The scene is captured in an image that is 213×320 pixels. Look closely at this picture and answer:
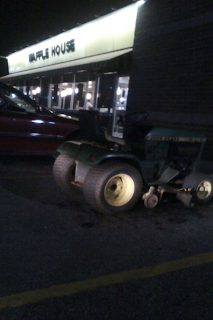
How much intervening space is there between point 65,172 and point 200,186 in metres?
2.13

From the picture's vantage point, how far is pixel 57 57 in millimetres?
17797

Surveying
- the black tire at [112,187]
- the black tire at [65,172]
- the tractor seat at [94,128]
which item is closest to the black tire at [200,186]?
the black tire at [112,187]

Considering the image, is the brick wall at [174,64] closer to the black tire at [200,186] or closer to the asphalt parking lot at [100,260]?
the black tire at [200,186]

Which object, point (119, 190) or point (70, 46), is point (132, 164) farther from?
point (70, 46)

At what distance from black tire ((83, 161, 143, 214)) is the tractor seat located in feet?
1.81

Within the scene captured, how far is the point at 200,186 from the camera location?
5.02 metres

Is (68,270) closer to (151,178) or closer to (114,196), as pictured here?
(114,196)

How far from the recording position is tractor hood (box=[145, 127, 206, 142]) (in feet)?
15.8

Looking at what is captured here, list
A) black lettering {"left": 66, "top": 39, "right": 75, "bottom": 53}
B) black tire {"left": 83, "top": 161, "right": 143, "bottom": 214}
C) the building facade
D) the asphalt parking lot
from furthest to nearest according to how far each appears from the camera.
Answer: black lettering {"left": 66, "top": 39, "right": 75, "bottom": 53}
the building facade
black tire {"left": 83, "top": 161, "right": 143, "bottom": 214}
the asphalt parking lot

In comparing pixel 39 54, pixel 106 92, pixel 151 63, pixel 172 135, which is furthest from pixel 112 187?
pixel 39 54

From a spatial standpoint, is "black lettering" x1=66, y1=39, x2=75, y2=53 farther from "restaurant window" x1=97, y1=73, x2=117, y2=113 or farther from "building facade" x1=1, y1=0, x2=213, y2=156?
"restaurant window" x1=97, y1=73, x2=117, y2=113

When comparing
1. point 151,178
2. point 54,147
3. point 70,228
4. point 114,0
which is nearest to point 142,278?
point 70,228

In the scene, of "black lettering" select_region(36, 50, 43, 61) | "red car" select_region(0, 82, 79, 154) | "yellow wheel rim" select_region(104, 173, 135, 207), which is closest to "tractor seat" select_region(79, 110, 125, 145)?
"yellow wheel rim" select_region(104, 173, 135, 207)

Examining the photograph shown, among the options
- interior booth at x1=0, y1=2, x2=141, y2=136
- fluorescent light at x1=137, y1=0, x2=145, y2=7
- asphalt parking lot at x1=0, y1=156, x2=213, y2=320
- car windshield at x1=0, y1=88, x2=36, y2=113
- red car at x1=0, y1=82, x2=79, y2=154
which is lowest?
asphalt parking lot at x1=0, y1=156, x2=213, y2=320
